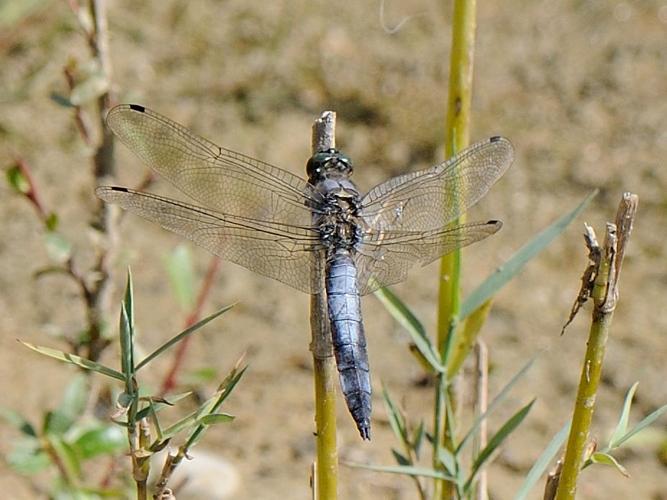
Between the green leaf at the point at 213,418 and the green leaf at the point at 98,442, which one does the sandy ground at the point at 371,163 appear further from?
the green leaf at the point at 213,418

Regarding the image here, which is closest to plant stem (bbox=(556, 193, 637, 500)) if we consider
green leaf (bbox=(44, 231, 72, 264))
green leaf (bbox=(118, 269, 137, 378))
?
green leaf (bbox=(118, 269, 137, 378))

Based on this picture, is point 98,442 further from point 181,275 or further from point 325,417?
point 325,417

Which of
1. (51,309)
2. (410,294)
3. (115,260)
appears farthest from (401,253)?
(51,309)

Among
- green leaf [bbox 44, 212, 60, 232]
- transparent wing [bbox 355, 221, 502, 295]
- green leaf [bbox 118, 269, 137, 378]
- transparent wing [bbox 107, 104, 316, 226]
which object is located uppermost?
transparent wing [bbox 107, 104, 316, 226]

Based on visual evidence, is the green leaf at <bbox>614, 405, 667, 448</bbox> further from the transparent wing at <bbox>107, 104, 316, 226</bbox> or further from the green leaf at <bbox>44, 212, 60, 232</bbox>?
the green leaf at <bbox>44, 212, 60, 232</bbox>

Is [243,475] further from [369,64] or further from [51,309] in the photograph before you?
[369,64]

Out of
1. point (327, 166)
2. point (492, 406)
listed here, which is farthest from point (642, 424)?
point (327, 166)
